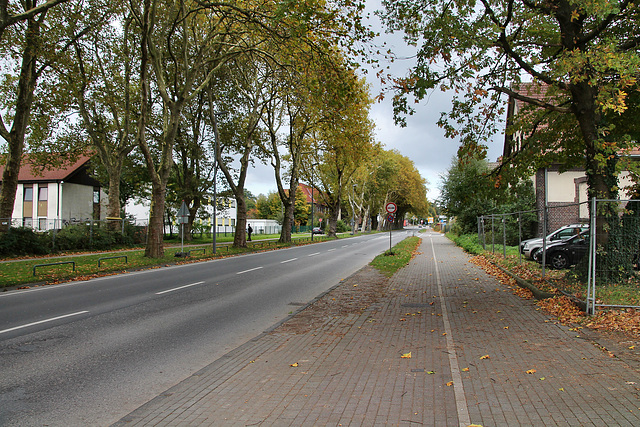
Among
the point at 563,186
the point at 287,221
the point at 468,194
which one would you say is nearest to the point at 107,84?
the point at 287,221

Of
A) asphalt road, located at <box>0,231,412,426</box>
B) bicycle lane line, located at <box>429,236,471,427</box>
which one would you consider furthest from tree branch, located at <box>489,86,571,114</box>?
asphalt road, located at <box>0,231,412,426</box>

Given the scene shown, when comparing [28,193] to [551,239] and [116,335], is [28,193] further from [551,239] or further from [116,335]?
[551,239]

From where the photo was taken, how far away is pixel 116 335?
6.66 m

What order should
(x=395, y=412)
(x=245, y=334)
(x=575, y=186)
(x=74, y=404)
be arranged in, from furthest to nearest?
(x=575, y=186), (x=245, y=334), (x=74, y=404), (x=395, y=412)

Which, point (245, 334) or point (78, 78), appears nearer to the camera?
point (245, 334)

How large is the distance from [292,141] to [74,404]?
102ft

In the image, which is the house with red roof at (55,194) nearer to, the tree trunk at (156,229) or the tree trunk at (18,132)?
the tree trunk at (18,132)

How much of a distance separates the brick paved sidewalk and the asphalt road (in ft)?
1.78

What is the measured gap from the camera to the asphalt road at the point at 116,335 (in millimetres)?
4186

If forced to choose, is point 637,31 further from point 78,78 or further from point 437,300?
point 78,78

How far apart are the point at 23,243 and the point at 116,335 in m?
19.5

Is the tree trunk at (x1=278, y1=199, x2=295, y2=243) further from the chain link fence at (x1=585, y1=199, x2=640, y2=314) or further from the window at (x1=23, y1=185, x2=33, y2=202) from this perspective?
the window at (x1=23, y1=185, x2=33, y2=202)

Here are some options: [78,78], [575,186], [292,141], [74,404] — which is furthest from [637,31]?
[292,141]

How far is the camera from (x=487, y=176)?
38.8 feet
